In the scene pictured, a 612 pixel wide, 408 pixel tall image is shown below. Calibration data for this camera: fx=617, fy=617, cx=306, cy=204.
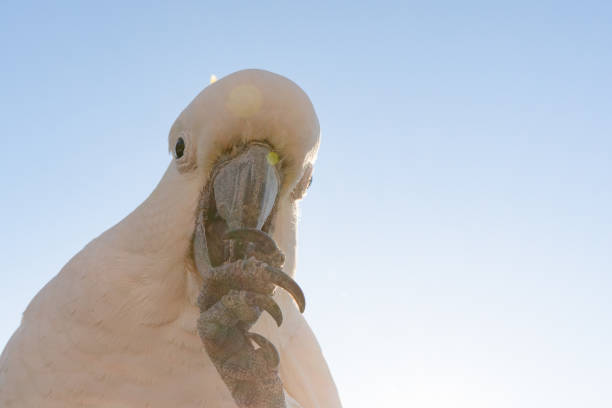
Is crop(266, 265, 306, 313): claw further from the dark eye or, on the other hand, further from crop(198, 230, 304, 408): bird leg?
the dark eye

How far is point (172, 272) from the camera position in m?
2.74

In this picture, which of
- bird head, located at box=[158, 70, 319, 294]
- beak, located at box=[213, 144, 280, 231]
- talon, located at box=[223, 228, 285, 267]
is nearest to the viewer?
talon, located at box=[223, 228, 285, 267]

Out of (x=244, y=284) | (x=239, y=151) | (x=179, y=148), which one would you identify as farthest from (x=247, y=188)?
(x=179, y=148)

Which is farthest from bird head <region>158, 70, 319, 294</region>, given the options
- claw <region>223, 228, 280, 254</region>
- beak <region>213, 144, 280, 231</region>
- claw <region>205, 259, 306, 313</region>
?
claw <region>205, 259, 306, 313</region>

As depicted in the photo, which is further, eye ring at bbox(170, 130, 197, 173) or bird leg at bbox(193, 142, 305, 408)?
eye ring at bbox(170, 130, 197, 173)

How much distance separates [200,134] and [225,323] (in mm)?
958

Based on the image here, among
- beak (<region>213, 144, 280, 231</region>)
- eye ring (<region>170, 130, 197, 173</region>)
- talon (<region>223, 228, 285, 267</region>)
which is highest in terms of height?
eye ring (<region>170, 130, 197, 173</region>)

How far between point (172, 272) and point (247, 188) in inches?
22.4

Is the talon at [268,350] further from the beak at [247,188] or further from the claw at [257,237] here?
the beak at [247,188]

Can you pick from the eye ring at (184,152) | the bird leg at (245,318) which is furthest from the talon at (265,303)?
the eye ring at (184,152)

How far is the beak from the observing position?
8.04ft

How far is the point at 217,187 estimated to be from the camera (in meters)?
2.62

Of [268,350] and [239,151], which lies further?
[239,151]

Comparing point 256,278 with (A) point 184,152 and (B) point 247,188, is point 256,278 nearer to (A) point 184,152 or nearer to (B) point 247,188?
(B) point 247,188
